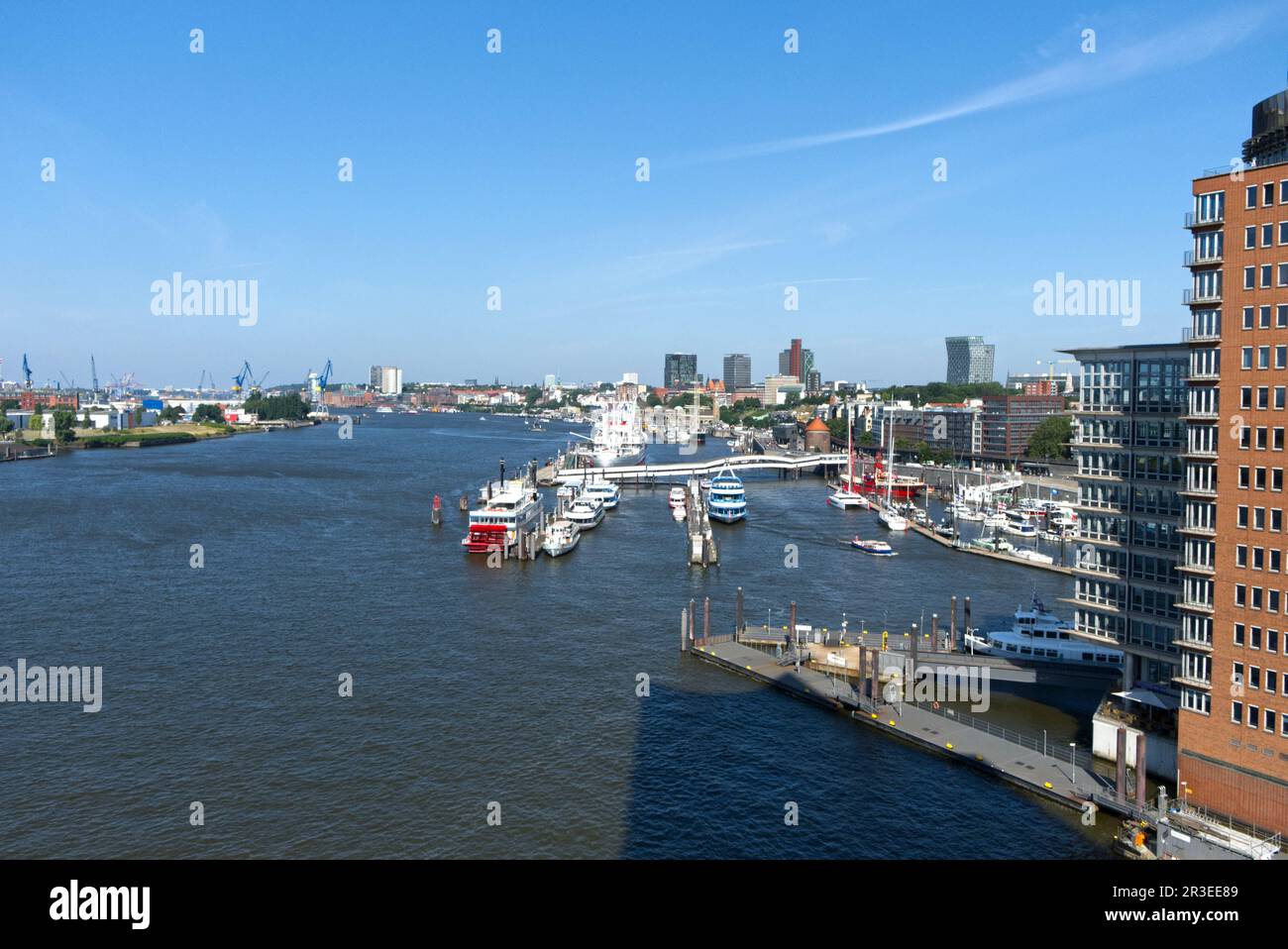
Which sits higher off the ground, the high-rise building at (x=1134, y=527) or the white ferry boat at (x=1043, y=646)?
the high-rise building at (x=1134, y=527)

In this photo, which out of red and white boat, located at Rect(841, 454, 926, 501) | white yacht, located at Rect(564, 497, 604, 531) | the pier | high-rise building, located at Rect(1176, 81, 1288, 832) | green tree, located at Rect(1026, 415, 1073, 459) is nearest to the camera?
high-rise building, located at Rect(1176, 81, 1288, 832)

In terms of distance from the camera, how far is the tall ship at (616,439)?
8325 cm

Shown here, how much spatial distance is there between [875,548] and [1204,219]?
27482 mm

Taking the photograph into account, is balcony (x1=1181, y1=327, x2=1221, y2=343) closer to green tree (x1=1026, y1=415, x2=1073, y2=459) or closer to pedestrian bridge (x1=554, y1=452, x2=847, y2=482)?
pedestrian bridge (x1=554, y1=452, x2=847, y2=482)

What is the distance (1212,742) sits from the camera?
51.8 feet

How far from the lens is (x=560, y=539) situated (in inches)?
1636

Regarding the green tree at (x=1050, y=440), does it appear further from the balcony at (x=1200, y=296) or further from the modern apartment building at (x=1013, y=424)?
the balcony at (x=1200, y=296)

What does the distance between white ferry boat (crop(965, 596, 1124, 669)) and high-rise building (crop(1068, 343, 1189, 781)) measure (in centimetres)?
320

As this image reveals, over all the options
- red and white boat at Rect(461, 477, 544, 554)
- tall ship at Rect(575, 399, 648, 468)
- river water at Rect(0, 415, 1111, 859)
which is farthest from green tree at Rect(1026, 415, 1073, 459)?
red and white boat at Rect(461, 477, 544, 554)

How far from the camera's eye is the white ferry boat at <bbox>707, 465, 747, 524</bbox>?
5256 centimetres

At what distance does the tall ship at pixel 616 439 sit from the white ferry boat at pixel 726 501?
26521 mm

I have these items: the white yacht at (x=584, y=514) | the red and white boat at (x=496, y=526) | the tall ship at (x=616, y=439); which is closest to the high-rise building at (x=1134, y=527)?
the red and white boat at (x=496, y=526)

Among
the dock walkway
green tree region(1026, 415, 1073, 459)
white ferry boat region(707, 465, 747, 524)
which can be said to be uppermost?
green tree region(1026, 415, 1073, 459)
